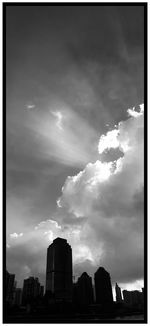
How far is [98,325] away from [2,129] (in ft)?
Answer: 38.3

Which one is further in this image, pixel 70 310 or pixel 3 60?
pixel 70 310

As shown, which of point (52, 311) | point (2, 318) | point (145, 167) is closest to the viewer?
point (2, 318)

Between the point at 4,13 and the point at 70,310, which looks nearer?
the point at 4,13

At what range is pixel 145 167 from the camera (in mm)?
13094

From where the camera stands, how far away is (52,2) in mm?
13773

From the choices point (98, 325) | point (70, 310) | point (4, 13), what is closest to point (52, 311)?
point (70, 310)

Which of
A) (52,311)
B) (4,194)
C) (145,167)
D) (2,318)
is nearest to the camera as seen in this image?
(2,318)

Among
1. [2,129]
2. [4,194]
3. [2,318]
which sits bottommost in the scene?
[2,318]

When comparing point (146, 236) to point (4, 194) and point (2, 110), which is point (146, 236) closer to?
point (4, 194)

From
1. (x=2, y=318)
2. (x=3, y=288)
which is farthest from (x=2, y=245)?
(x=2, y=318)

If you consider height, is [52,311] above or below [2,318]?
below

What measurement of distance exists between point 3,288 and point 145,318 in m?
7.63

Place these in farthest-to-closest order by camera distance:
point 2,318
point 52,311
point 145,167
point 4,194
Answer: point 52,311
point 145,167
point 4,194
point 2,318

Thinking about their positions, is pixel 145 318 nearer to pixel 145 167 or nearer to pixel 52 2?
pixel 145 167
